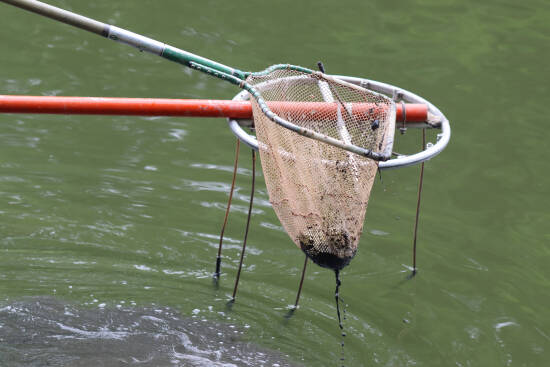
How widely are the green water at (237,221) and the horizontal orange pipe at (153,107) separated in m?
0.54

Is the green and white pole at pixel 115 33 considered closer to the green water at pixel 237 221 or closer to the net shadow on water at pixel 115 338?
the green water at pixel 237 221

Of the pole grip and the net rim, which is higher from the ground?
the pole grip

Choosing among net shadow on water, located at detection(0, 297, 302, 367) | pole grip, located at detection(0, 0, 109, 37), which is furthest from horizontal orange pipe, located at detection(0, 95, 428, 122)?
net shadow on water, located at detection(0, 297, 302, 367)

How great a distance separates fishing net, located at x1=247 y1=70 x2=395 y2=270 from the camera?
307cm

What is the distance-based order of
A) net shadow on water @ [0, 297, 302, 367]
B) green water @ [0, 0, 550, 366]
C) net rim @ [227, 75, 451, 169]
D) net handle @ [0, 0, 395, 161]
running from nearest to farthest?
1. net handle @ [0, 0, 395, 161]
2. net rim @ [227, 75, 451, 169]
3. net shadow on water @ [0, 297, 302, 367]
4. green water @ [0, 0, 550, 366]

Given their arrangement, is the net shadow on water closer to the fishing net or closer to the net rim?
the fishing net

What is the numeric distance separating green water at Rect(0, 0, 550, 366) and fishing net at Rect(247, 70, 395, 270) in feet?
1.99

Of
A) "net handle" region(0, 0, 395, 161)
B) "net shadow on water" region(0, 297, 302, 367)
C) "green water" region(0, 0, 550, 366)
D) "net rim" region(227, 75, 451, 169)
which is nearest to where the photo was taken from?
"net handle" region(0, 0, 395, 161)

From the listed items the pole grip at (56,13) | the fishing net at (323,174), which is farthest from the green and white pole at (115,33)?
the fishing net at (323,174)

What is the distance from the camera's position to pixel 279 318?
419 cm

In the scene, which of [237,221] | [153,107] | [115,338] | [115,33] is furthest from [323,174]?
[237,221]

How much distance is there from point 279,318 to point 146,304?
2.36 ft

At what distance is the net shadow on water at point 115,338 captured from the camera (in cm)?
372

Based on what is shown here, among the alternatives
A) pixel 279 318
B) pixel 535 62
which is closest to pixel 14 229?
pixel 279 318
